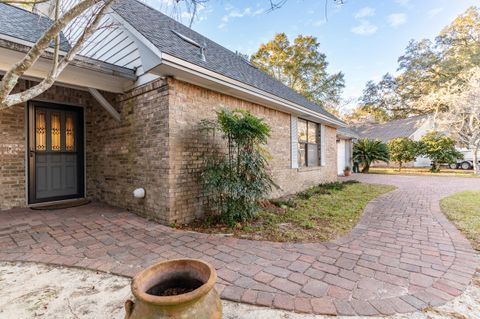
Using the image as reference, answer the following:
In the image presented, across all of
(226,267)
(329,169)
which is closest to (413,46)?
(329,169)

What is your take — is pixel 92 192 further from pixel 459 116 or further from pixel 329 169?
pixel 459 116

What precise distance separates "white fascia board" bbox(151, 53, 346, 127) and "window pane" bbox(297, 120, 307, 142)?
121cm

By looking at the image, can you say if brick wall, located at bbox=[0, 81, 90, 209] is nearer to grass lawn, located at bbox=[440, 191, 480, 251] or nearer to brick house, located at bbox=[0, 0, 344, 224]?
brick house, located at bbox=[0, 0, 344, 224]

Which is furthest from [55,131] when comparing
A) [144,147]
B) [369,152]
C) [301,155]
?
[369,152]

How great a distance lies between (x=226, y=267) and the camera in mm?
2473

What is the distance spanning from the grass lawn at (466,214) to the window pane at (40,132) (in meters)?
8.00

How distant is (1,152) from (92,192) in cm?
182

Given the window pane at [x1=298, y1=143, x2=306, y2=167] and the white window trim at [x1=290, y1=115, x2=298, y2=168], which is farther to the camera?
the window pane at [x1=298, y1=143, x2=306, y2=167]

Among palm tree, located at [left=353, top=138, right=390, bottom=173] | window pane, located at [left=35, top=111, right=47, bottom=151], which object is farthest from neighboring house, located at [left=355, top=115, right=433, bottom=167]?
window pane, located at [left=35, top=111, right=47, bottom=151]

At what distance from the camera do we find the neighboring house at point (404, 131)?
2131cm

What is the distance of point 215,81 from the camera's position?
4.35 metres

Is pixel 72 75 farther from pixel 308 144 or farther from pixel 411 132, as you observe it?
pixel 411 132

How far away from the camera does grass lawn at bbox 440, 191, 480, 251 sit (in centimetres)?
363

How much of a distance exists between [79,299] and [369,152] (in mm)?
17202
